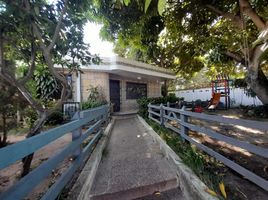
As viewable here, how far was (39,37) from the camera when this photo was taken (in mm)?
3521

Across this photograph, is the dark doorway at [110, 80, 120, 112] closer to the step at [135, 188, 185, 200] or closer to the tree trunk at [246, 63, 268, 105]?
the tree trunk at [246, 63, 268, 105]

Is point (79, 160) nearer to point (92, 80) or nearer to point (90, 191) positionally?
point (90, 191)

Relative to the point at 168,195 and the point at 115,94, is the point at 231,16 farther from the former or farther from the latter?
the point at 115,94

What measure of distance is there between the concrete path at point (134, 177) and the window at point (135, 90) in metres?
10.4

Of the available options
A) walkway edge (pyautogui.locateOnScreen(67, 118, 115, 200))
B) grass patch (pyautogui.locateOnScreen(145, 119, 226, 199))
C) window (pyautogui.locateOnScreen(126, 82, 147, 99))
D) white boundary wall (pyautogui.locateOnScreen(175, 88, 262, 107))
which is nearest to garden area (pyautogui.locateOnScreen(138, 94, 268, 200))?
grass patch (pyautogui.locateOnScreen(145, 119, 226, 199))

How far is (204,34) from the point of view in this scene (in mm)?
10664

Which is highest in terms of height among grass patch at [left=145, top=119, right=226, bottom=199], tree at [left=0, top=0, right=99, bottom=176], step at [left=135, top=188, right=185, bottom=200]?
tree at [left=0, top=0, right=99, bottom=176]

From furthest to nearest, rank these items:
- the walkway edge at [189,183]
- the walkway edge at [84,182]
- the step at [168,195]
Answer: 1. the step at [168,195]
2. the walkway edge at [84,182]
3. the walkway edge at [189,183]

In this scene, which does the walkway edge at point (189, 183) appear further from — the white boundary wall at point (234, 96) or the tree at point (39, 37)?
the white boundary wall at point (234, 96)

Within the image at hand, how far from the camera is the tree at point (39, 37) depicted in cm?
335

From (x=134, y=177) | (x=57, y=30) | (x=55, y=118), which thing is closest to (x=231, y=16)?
(x=57, y=30)

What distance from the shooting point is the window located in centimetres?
1540

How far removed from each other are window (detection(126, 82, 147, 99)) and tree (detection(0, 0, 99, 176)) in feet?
34.1

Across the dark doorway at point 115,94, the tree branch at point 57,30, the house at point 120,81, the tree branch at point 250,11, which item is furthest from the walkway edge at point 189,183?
the dark doorway at point 115,94
